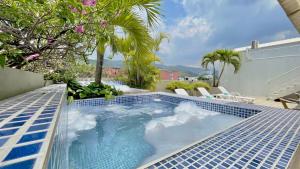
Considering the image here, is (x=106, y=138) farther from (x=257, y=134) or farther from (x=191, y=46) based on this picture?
(x=191, y=46)

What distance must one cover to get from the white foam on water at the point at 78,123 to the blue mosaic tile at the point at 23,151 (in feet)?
8.92

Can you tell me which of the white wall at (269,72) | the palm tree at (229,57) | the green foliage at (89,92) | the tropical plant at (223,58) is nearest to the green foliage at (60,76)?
the green foliage at (89,92)

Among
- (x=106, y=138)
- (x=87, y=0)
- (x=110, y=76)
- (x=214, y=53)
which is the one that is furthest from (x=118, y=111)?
(x=214, y=53)

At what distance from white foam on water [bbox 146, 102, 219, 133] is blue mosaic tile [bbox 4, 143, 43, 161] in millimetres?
3345

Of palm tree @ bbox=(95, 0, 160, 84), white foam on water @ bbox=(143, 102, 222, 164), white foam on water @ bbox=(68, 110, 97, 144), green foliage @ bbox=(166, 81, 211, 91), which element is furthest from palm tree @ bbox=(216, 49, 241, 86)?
white foam on water @ bbox=(68, 110, 97, 144)

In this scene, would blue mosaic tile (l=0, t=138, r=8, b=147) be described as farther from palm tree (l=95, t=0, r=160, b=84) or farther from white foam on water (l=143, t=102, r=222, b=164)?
palm tree (l=95, t=0, r=160, b=84)

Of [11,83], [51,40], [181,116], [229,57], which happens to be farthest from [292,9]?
[229,57]

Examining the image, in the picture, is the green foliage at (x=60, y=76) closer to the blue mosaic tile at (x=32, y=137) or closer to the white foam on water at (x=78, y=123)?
the white foam on water at (x=78, y=123)

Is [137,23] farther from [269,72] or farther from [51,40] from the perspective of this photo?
[269,72]

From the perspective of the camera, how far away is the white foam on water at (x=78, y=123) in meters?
3.92

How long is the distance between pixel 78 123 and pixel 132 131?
161 cm

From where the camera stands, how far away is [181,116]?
5.51 m

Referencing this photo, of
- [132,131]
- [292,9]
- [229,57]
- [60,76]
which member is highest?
[229,57]

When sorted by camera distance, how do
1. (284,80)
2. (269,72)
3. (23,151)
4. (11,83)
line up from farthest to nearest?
(269,72) < (284,80) < (11,83) < (23,151)
